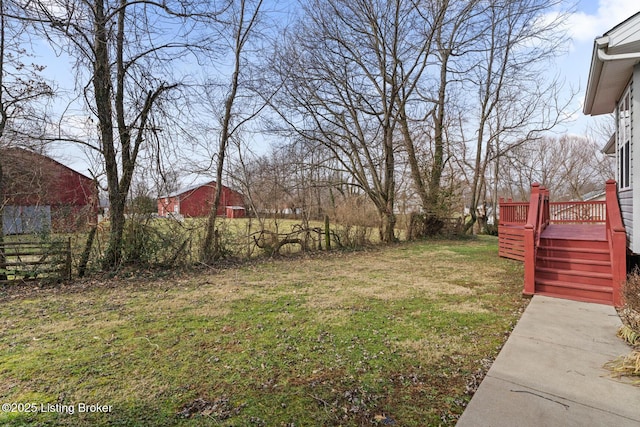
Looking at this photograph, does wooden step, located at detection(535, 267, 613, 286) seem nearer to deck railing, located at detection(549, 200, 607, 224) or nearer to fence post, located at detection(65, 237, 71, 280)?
deck railing, located at detection(549, 200, 607, 224)

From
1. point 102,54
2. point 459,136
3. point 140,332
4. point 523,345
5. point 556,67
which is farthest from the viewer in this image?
point 459,136

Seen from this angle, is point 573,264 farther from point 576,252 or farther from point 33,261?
point 33,261

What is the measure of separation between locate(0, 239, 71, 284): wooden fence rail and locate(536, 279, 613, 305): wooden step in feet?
29.2

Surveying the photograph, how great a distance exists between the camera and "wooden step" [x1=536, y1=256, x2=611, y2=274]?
5452 mm

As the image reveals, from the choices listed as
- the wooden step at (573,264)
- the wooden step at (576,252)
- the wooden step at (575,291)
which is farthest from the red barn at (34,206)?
the wooden step at (576,252)

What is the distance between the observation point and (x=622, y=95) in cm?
623

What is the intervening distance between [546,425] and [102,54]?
9.10 m

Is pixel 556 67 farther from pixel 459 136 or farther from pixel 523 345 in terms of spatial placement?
pixel 523 345

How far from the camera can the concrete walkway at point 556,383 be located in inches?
91.0

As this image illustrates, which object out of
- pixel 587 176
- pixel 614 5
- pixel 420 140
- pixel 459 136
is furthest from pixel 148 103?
pixel 587 176

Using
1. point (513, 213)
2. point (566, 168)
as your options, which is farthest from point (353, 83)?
point (566, 168)

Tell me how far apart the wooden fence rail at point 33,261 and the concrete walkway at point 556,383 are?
748cm

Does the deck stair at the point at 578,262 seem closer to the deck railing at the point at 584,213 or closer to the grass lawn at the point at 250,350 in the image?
the grass lawn at the point at 250,350

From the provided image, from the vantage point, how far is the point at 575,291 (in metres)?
5.32
